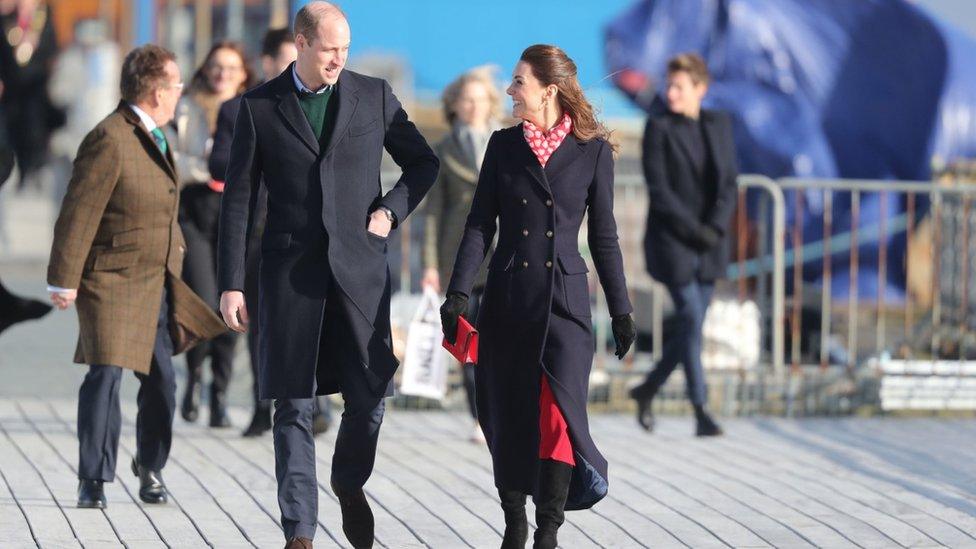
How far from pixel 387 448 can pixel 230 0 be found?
9.59 m

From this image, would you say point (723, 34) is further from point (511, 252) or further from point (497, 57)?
point (511, 252)

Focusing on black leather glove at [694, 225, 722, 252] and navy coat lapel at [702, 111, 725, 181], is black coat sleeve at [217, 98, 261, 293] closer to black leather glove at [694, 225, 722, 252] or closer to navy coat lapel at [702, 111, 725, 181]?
black leather glove at [694, 225, 722, 252]

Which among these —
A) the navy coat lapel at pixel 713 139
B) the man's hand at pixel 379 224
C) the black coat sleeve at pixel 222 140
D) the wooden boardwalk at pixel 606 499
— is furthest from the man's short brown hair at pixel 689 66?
the man's hand at pixel 379 224

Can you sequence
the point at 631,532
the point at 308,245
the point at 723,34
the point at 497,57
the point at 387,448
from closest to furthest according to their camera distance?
the point at 308,245, the point at 631,532, the point at 387,448, the point at 723,34, the point at 497,57

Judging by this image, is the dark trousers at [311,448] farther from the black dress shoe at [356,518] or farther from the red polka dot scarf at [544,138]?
the red polka dot scarf at [544,138]

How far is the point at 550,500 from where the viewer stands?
5543 millimetres

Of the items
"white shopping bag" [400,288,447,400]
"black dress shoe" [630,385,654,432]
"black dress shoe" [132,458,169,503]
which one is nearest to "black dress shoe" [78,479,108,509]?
"black dress shoe" [132,458,169,503]

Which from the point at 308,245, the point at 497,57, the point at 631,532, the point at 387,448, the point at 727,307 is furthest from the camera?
the point at 497,57

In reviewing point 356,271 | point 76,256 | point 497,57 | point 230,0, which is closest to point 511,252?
point 356,271

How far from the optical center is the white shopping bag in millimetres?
8438

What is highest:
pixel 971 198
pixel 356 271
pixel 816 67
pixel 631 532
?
pixel 816 67

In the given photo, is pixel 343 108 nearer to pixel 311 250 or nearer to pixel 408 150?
pixel 408 150

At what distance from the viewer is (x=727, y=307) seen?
10.1 meters

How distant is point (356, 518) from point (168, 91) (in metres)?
1.83
